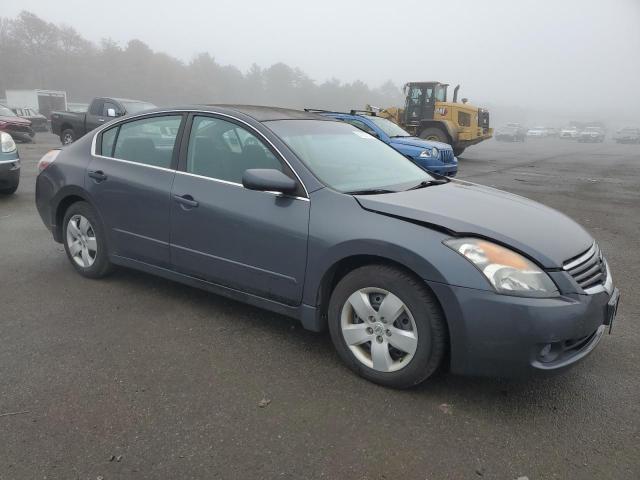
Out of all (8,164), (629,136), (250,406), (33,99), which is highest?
(33,99)

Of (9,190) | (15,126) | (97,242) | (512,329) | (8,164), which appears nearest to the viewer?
(512,329)

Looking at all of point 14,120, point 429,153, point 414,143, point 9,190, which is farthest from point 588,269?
point 14,120

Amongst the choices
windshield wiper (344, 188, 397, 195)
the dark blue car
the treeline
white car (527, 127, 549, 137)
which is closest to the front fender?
windshield wiper (344, 188, 397, 195)

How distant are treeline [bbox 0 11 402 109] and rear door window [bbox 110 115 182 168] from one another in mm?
68679

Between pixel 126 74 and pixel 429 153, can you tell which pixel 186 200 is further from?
pixel 126 74

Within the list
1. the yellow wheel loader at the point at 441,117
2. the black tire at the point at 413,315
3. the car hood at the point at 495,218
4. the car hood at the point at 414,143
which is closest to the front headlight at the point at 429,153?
the car hood at the point at 414,143

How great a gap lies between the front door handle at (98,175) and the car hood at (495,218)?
225cm

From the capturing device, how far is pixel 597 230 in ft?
23.5

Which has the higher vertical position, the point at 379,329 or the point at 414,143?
the point at 414,143

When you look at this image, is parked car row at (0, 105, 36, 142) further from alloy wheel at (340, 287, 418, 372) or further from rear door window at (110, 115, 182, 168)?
alloy wheel at (340, 287, 418, 372)

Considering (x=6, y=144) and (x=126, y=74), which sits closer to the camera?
(x=6, y=144)

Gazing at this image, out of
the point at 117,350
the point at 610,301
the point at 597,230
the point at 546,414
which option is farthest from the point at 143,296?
the point at 597,230

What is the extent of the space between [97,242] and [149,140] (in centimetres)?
97

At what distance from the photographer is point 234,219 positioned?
3.31 metres
